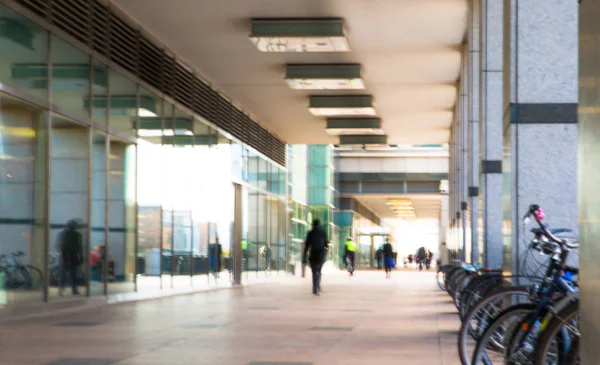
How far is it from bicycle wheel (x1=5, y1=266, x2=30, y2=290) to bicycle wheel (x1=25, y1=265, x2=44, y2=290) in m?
0.09

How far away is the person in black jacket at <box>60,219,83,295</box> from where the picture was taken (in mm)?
14141

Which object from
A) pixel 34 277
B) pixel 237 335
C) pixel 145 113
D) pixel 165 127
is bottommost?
pixel 237 335

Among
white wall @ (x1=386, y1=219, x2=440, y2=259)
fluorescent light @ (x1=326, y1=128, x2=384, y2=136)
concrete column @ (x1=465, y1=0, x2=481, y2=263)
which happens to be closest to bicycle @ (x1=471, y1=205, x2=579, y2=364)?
concrete column @ (x1=465, y1=0, x2=481, y2=263)

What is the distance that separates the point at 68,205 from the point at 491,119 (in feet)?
20.5

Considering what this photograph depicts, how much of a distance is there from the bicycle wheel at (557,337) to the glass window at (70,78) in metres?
10.4

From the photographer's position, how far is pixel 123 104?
16875 mm

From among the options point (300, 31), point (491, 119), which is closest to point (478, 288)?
point (491, 119)

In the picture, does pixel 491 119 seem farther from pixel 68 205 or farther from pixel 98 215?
pixel 98 215

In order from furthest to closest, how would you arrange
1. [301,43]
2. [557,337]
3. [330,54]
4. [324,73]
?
[324,73], [330,54], [301,43], [557,337]

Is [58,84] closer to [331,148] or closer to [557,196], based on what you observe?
[557,196]

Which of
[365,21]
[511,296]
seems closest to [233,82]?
[365,21]

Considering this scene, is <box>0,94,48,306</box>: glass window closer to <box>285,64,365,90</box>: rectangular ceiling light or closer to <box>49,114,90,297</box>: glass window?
<box>49,114,90,297</box>: glass window

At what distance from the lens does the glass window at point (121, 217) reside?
16312mm

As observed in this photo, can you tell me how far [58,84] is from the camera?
13.8 metres
